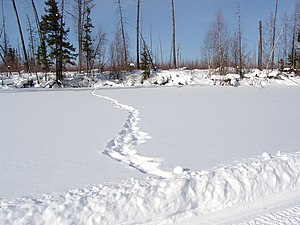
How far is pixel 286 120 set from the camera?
5.25 metres

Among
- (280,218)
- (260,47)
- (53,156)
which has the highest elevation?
(260,47)

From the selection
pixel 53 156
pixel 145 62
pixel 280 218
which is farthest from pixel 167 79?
pixel 280 218

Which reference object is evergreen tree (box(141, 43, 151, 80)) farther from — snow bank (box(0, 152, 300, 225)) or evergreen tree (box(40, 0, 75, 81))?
snow bank (box(0, 152, 300, 225))

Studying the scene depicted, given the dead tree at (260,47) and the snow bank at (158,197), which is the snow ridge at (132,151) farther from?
the dead tree at (260,47)

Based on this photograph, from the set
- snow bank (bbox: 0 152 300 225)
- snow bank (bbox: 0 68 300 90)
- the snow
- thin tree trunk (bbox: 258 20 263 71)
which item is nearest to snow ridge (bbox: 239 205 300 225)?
snow bank (bbox: 0 152 300 225)

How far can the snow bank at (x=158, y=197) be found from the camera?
6.06ft

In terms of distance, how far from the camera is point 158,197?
2.10 meters

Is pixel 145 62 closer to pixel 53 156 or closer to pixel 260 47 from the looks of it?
pixel 260 47

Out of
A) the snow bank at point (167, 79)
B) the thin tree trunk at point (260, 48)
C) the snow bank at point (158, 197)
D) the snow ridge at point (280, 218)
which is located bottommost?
the snow ridge at point (280, 218)

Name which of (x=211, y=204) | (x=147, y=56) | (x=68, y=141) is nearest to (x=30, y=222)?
(x=211, y=204)

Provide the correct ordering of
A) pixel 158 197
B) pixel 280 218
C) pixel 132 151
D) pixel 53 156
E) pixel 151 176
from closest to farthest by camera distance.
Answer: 1. pixel 280 218
2. pixel 158 197
3. pixel 151 176
4. pixel 53 156
5. pixel 132 151

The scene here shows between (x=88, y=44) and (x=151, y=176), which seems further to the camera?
(x=88, y=44)

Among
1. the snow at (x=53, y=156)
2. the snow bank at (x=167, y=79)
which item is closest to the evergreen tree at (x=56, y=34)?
the snow bank at (x=167, y=79)

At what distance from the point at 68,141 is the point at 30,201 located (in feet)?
6.34
